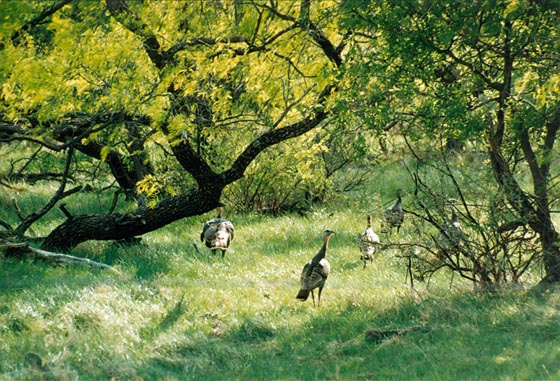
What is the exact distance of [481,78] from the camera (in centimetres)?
1103

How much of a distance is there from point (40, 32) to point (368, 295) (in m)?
8.94

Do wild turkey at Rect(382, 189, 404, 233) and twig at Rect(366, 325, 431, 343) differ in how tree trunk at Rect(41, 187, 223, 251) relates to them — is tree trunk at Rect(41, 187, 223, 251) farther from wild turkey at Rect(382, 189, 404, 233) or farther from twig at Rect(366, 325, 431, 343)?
twig at Rect(366, 325, 431, 343)

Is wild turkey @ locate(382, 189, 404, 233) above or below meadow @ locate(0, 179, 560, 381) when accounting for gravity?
above

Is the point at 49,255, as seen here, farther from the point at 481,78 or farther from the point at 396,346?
the point at 481,78

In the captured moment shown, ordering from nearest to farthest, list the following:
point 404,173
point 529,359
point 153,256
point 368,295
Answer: point 529,359
point 368,295
point 153,256
point 404,173

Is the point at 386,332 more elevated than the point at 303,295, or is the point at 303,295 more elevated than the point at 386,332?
the point at 303,295

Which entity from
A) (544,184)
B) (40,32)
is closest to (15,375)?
(544,184)

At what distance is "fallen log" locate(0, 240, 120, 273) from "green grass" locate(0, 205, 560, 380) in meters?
0.22

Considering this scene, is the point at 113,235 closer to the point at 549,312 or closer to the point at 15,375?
the point at 15,375

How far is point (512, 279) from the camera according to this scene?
11.2 meters

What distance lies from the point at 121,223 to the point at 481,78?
25.5 ft

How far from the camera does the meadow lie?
8.66m

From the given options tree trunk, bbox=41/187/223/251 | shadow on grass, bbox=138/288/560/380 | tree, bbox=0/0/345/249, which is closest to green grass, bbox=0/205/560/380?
shadow on grass, bbox=138/288/560/380

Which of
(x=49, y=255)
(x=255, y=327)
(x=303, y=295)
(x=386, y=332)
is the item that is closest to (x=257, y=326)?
(x=255, y=327)
